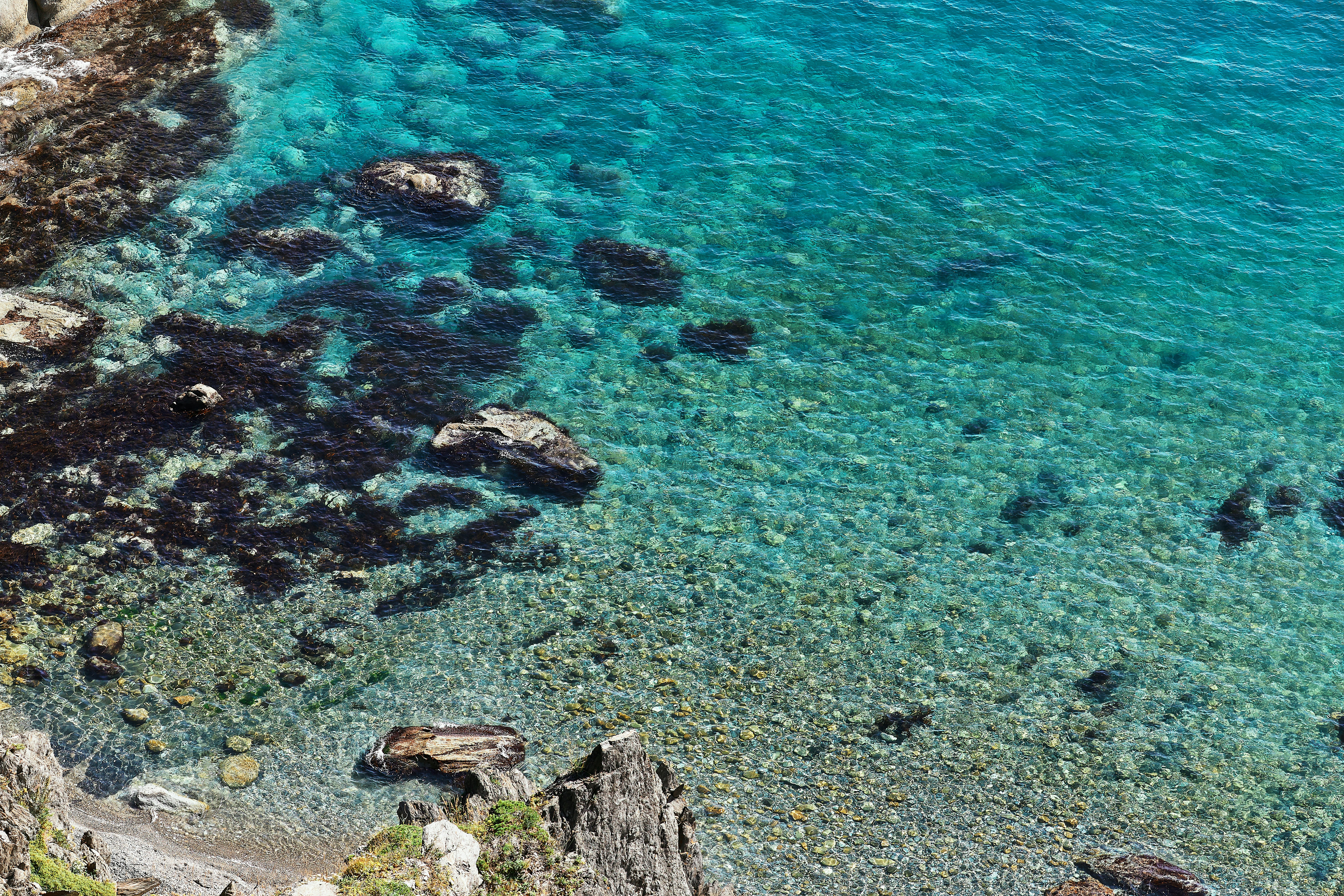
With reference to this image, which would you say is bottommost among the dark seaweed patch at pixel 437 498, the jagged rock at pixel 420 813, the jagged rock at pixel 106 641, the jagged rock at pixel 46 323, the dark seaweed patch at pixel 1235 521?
the jagged rock at pixel 106 641

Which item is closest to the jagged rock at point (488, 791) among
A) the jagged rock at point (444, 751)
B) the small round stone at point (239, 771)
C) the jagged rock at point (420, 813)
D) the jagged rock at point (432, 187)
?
the jagged rock at point (420, 813)

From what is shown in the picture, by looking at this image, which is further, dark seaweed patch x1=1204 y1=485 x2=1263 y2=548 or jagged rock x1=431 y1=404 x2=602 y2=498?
jagged rock x1=431 y1=404 x2=602 y2=498

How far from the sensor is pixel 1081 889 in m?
26.2

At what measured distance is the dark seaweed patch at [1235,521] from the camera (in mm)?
36188

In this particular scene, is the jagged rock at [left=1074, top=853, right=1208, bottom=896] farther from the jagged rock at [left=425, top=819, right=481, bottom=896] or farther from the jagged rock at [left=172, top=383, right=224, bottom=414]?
the jagged rock at [left=172, top=383, right=224, bottom=414]

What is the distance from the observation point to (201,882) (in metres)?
24.4

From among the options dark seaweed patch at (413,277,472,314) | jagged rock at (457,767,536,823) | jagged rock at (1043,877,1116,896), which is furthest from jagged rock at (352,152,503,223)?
jagged rock at (1043,877,1116,896)

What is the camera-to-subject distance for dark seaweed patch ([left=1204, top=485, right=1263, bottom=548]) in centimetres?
3619

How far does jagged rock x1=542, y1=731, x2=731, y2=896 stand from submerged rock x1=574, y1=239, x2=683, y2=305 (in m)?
24.0

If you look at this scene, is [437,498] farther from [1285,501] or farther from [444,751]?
[1285,501]

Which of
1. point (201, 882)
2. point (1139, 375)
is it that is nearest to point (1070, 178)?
point (1139, 375)

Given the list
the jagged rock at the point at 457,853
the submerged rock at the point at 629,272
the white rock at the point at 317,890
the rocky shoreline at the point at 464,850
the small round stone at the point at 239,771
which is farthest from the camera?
the submerged rock at the point at 629,272

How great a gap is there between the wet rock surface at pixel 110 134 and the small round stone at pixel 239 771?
2342 cm

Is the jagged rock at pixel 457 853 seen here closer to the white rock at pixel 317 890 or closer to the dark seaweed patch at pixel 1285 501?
the white rock at pixel 317 890
